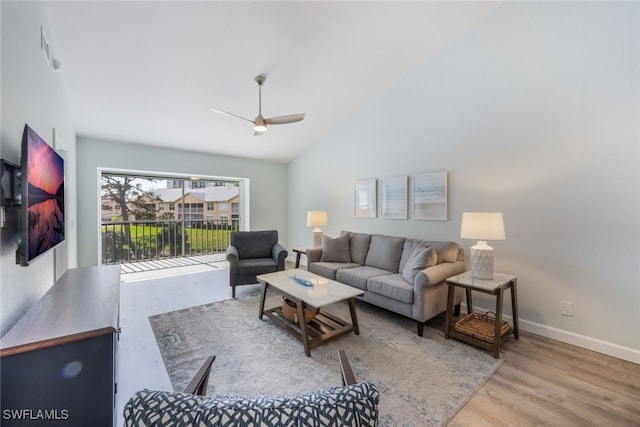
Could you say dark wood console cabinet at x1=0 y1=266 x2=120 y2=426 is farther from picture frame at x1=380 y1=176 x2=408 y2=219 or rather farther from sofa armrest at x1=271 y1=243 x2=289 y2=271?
picture frame at x1=380 y1=176 x2=408 y2=219

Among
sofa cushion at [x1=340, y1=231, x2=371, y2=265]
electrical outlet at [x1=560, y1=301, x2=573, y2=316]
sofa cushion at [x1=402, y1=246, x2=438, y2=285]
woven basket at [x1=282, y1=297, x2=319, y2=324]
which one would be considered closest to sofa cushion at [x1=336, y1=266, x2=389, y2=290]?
sofa cushion at [x1=340, y1=231, x2=371, y2=265]

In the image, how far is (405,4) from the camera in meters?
2.61

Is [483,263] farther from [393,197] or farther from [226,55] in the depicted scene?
[226,55]

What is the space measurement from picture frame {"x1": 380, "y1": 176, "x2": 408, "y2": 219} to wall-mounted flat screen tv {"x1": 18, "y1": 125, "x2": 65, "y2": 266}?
364 centimetres

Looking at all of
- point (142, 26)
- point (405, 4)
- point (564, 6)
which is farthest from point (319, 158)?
point (564, 6)

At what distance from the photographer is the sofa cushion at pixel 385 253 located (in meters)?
3.52

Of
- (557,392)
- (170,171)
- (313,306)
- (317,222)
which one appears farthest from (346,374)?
(170,171)

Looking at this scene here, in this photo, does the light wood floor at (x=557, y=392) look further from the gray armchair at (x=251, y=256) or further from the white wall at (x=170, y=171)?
the white wall at (x=170, y=171)

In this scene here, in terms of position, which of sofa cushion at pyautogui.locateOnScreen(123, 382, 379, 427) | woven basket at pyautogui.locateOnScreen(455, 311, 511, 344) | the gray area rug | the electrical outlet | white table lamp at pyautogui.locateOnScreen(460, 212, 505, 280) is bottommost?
the gray area rug

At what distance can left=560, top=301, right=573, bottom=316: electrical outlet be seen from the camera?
98.9 inches

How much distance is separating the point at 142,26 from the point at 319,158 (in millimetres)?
3445

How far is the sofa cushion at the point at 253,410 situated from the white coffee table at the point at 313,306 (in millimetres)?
1563

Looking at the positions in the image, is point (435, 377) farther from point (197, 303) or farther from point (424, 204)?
point (197, 303)

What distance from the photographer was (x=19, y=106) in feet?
4.97
